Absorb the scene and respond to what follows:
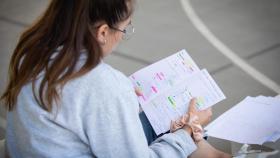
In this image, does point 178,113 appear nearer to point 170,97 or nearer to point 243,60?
point 170,97

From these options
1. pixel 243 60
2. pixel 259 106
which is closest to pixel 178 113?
pixel 259 106

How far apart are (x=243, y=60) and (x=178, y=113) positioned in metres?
2.14

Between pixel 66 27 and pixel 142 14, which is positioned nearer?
pixel 66 27

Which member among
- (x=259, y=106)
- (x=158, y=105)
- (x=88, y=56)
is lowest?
(x=259, y=106)

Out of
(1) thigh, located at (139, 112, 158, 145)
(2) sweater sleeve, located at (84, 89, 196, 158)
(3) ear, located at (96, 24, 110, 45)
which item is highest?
(3) ear, located at (96, 24, 110, 45)

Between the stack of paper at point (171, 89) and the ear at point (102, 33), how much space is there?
0.47m

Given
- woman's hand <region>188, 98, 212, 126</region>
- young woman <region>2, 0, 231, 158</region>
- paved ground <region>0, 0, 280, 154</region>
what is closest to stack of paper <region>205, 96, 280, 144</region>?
woman's hand <region>188, 98, 212, 126</region>

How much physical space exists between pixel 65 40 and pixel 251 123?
87cm

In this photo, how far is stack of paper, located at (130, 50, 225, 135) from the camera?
1.87m

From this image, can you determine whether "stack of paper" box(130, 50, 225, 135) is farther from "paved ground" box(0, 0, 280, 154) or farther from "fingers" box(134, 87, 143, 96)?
"paved ground" box(0, 0, 280, 154)

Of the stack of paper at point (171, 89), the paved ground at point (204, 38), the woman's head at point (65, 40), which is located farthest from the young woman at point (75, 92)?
the paved ground at point (204, 38)

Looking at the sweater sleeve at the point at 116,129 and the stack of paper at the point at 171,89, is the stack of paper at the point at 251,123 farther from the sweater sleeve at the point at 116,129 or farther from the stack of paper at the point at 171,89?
the sweater sleeve at the point at 116,129

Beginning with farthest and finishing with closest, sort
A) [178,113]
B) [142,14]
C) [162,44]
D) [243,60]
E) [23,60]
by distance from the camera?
[142,14]
[162,44]
[243,60]
[178,113]
[23,60]

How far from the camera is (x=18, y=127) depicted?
4.78 feet
